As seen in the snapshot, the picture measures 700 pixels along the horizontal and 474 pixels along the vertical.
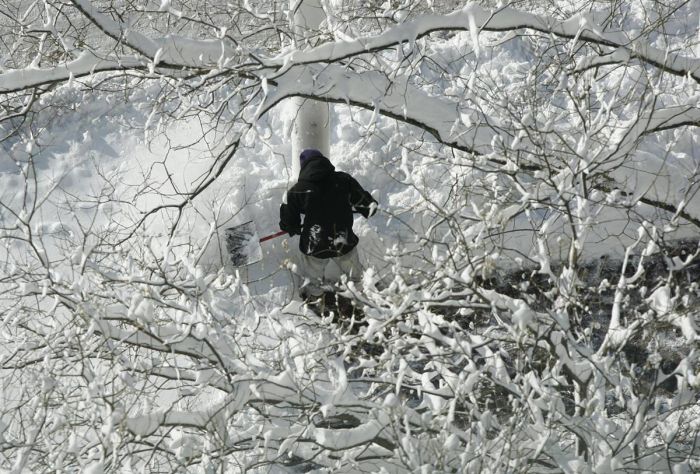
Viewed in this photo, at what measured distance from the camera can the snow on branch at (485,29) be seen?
491 centimetres

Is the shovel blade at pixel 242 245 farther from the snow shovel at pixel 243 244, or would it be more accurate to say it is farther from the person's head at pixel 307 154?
the person's head at pixel 307 154

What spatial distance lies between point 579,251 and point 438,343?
0.85 m

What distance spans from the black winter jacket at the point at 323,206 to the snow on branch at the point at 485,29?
6.53 feet

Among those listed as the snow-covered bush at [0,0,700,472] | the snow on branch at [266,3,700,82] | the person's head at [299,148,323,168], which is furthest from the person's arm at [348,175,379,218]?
the snow on branch at [266,3,700,82]

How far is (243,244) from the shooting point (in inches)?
309

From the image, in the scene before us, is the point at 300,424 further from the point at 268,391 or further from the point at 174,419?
the point at 174,419

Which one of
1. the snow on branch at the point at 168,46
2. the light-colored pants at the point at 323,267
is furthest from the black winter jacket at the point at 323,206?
the snow on branch at the point at 168,46

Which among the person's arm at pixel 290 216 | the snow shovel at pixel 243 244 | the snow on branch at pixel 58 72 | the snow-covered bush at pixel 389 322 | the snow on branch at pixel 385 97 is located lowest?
the snow-covered bush at pixel 389 322

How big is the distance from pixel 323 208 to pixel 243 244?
3.69ft

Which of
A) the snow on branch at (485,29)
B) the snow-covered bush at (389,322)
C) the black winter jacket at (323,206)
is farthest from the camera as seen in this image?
the black winter jacket at (323,206)

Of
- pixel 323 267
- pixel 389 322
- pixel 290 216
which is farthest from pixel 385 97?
pixel 323 267

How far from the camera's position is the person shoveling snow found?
6.99 metres

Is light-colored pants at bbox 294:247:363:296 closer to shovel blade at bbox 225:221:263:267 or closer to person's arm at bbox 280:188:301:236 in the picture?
person's arm at bbox 280:188:301:236

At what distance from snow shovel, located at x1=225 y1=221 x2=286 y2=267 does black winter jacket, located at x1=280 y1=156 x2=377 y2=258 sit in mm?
644
